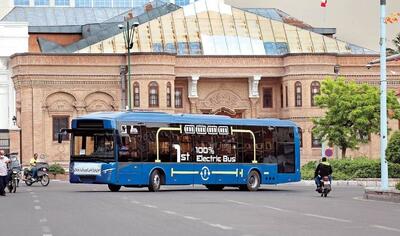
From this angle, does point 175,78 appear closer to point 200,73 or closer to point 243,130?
point 200,73

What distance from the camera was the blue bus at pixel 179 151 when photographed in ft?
137

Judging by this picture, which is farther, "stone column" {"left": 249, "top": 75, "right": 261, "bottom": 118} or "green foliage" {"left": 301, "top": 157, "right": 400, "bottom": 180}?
"stone column" {"left": 249, "top": 75, "right": 261, "bottom": 118}

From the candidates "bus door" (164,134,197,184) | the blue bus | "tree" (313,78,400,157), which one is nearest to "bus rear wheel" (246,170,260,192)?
the blue bus

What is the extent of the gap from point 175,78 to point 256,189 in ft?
132

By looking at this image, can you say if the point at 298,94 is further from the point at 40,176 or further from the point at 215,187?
the point at 215,187

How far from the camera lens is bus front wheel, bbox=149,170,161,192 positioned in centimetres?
4253

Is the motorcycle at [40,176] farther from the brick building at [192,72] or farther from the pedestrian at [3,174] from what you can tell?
the brick building at [192,72]

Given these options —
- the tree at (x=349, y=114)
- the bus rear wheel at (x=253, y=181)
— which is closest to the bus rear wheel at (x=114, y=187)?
the bus rear wheel at (x=253, y=181)

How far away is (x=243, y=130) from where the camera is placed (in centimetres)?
4572

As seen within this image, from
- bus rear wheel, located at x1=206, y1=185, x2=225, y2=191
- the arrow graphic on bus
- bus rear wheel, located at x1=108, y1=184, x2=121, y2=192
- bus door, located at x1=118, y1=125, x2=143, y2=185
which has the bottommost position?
bus rear wheel, located at x1=206, y1=185, x2=225, y2=191

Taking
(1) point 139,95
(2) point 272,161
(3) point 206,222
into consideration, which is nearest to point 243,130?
(2) point 272,161

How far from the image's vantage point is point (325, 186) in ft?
128

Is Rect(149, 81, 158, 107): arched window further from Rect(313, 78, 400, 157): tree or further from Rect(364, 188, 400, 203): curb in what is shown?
Rect(364, 188, 400, 203): curb

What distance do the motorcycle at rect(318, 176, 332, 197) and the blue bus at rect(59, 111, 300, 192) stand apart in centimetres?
614
